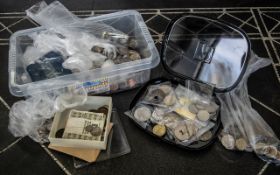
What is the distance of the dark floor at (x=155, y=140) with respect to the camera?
580 millimetres

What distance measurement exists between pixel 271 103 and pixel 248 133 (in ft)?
0.42

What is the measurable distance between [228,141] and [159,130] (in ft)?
0.47

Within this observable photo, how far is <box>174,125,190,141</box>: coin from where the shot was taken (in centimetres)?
60

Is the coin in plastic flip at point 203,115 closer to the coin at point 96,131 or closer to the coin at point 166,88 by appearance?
the coin at point 166,88

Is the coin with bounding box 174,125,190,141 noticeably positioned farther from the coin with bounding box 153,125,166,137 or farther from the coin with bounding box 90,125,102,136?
the coin with bounding box 90,125,102,136

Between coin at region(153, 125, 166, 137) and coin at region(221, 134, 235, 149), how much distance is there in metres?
0.12

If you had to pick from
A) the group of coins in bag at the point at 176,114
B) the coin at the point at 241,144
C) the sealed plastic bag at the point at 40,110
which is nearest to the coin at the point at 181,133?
the group of coins in bag at the point at 176,114

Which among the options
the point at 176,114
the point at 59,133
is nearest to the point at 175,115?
the point at 176,114

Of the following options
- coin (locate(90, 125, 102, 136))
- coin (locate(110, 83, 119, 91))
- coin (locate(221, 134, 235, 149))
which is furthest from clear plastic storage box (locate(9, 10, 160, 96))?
coin (locate(221, 134, 235, 149))

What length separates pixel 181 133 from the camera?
2.00 feet

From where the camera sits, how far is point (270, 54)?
2.65 ft

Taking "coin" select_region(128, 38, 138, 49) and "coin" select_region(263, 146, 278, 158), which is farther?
"coin" select_region(128, 38, 138, 49)

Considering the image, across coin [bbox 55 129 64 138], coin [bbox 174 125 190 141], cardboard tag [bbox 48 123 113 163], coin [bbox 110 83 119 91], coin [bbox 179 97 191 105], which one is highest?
coin [bbox 110 83 119 91]

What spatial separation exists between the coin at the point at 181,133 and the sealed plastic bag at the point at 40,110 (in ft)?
0.66
